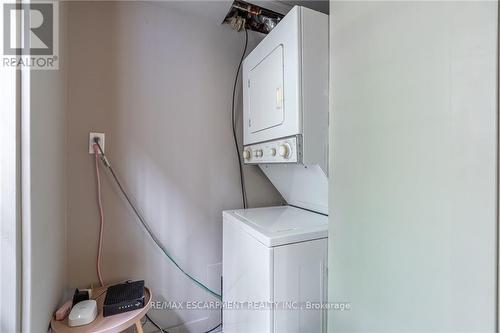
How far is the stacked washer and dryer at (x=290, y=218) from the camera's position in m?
1.11

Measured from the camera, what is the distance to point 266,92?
4.83 ft

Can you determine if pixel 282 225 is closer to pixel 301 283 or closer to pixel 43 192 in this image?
pixel 301 283

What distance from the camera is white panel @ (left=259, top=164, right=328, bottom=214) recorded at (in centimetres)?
138

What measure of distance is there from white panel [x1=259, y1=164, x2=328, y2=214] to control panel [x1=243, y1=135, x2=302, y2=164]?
14 cm

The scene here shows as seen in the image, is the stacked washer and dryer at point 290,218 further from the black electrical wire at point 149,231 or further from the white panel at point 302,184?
the black electrical wire at point 149,231

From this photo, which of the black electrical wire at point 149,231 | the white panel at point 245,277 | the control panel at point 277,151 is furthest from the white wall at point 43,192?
the control panel at point 277,151

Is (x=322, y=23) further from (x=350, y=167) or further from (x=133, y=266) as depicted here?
(x=133, y=266)

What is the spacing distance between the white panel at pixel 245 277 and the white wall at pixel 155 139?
1.02ft

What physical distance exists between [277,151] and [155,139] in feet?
3.02

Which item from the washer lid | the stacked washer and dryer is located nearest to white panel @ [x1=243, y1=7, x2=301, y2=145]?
the stacked washer and dryer

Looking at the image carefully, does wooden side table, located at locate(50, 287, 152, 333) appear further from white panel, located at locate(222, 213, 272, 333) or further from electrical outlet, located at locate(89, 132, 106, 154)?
electrical outlet, located at locate(89, 132, 106, 154)

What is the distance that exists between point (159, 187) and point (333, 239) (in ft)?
4.15

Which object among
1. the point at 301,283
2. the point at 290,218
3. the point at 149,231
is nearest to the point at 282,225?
the point at 290,218

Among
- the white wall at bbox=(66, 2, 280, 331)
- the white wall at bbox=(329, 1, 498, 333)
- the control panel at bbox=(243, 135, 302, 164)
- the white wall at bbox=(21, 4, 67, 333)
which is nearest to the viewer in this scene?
the white wall at bbox=(329, 1, 498, 333)
